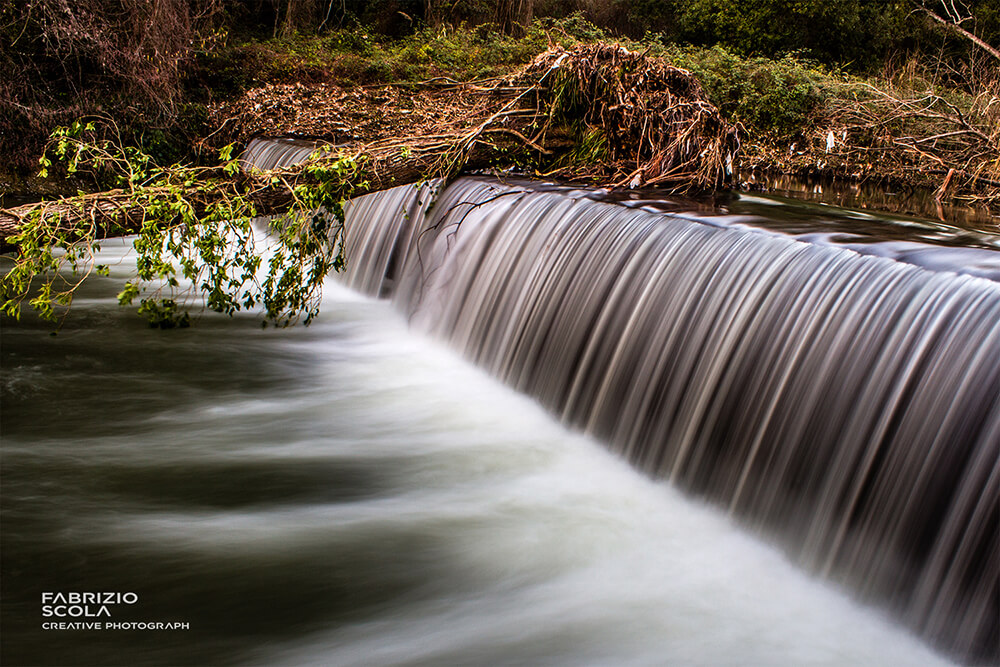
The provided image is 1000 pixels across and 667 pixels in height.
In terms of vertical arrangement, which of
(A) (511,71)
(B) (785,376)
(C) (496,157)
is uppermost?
(A) (511,71)

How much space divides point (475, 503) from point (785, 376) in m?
1.51

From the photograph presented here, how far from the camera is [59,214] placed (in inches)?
210

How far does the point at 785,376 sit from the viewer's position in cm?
382

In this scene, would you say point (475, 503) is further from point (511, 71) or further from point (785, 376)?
point (511, 71)

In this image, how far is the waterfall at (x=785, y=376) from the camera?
3020 millimetres

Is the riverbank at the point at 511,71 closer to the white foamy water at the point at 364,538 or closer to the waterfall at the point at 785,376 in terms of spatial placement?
the waterfall at the point at 785,376

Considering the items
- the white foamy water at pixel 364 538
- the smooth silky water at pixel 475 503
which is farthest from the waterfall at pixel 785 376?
the white foamy water at pixel 364 538

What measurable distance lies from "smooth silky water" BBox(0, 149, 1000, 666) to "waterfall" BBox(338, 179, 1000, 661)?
16mm

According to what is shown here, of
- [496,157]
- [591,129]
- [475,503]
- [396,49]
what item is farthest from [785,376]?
[396,49]

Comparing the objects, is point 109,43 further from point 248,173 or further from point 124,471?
point 124,471

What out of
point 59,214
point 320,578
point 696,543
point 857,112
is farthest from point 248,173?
point 857,112

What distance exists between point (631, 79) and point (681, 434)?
4.31 metres

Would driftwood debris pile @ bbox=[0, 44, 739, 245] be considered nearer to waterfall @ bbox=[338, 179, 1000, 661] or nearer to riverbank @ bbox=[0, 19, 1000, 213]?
riverbank @ bbox=[0, 19, 1000, 213]

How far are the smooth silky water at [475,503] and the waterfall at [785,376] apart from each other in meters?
0.02
